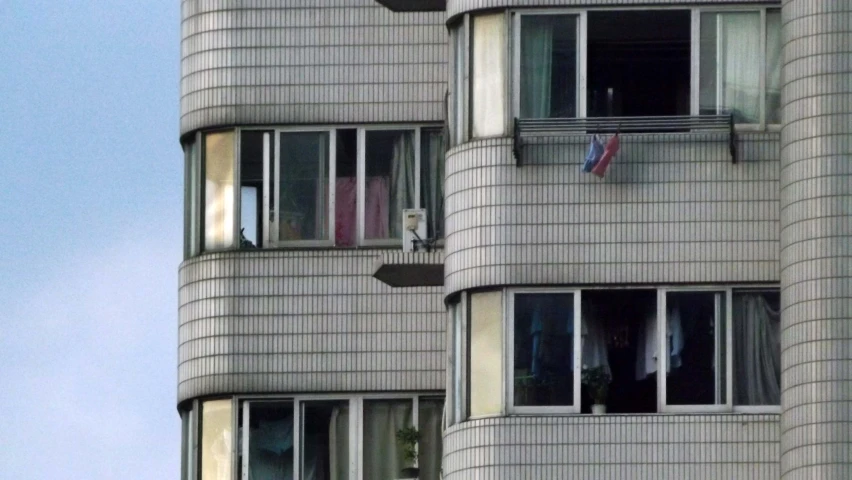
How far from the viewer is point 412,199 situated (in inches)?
1412

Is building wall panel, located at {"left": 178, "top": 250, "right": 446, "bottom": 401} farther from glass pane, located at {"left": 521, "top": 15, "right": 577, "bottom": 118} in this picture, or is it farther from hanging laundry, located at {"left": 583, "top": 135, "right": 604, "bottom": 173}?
hanging laundry, located at {"left": 583, "top": 135, "right": 604, "bottom": 173}

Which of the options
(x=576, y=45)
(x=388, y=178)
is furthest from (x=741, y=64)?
(x=388, y=178)

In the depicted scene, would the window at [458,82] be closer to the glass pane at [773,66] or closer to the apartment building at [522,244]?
the apartment building at [522,244]

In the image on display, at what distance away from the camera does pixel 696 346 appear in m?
31.8

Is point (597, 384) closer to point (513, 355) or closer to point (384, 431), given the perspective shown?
point (513, 355)

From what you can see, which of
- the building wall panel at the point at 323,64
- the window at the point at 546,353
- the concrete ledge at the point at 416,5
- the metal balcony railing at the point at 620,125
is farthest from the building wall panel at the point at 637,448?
the concrete ledge at the point at 416,5

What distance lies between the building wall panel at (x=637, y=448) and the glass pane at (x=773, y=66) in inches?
136

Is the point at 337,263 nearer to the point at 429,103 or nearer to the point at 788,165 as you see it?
the point at 429,103

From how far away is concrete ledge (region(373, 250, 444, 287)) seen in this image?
111ft

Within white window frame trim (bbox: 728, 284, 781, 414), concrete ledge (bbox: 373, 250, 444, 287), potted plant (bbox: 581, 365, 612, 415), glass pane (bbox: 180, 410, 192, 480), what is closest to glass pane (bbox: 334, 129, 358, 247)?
concrete ledge (bbox: 373, 250, 444, 287)

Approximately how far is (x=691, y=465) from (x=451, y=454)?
266 centimetres

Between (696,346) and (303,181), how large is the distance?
6376mm

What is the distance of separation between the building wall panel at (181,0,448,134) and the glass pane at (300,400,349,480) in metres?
3.53

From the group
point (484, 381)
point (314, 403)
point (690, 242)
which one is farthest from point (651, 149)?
point (314, 403)
